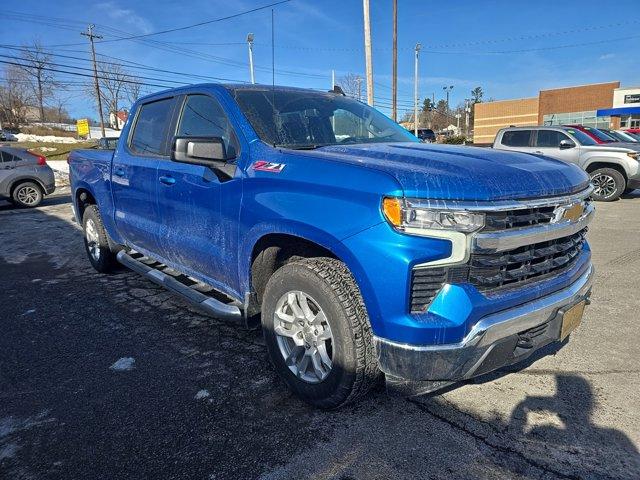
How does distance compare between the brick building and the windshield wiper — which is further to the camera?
the brick building

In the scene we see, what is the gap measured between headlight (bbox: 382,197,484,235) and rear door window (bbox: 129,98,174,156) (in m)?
2.47

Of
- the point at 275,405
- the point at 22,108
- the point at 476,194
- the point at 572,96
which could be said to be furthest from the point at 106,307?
the point at 22,108

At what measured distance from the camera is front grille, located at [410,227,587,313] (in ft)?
6.91

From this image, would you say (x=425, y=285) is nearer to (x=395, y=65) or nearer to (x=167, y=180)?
(x=167, y=180)

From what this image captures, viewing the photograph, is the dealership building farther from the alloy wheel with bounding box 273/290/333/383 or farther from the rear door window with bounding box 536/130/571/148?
the alloy wheel with bounding box 273/290/333/383

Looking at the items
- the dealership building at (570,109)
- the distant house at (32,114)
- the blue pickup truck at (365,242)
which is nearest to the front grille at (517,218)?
the blue pickup truck at (365,242)

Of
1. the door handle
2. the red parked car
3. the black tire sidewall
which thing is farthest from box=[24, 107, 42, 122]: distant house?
the black tire sidewall

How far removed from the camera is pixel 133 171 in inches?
165

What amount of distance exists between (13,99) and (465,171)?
79.8 m

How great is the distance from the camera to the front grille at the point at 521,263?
7.09 ft

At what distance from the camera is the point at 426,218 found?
82.5 inches

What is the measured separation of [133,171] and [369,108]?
2.23 m

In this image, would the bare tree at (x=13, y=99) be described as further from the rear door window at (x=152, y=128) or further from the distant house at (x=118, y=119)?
the rear door window at (x=152, y=128)

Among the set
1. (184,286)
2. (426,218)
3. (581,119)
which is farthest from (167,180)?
(581,119)
